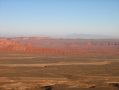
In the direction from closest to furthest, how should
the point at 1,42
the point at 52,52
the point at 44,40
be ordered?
1. the point at 52,52
2. the point at 1,42
3. the point at 44,40

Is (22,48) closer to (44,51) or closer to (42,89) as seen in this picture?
(44,51)

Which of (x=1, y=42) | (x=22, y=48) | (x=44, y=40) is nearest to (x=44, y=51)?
(x=22, y=48)

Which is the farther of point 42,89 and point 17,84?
point 17,84

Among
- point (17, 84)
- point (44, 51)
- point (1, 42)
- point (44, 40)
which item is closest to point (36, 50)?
point (44, 51)

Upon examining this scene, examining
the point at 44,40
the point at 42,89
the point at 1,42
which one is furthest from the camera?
the point at 44,40

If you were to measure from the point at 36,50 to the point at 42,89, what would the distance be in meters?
76.0

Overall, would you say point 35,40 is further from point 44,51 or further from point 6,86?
point 6,86

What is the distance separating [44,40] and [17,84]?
13259 centimetres

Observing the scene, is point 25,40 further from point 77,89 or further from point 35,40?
point 77,89

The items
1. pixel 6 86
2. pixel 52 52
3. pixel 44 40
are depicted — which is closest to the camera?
pixel 6 86

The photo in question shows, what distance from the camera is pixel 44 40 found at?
166 m

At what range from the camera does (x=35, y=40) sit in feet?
552

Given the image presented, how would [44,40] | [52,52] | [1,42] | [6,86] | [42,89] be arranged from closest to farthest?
[42,89], [6,86], [52,52], [1,42], [44,40]

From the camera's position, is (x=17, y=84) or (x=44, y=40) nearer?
(x=17, y=84)
